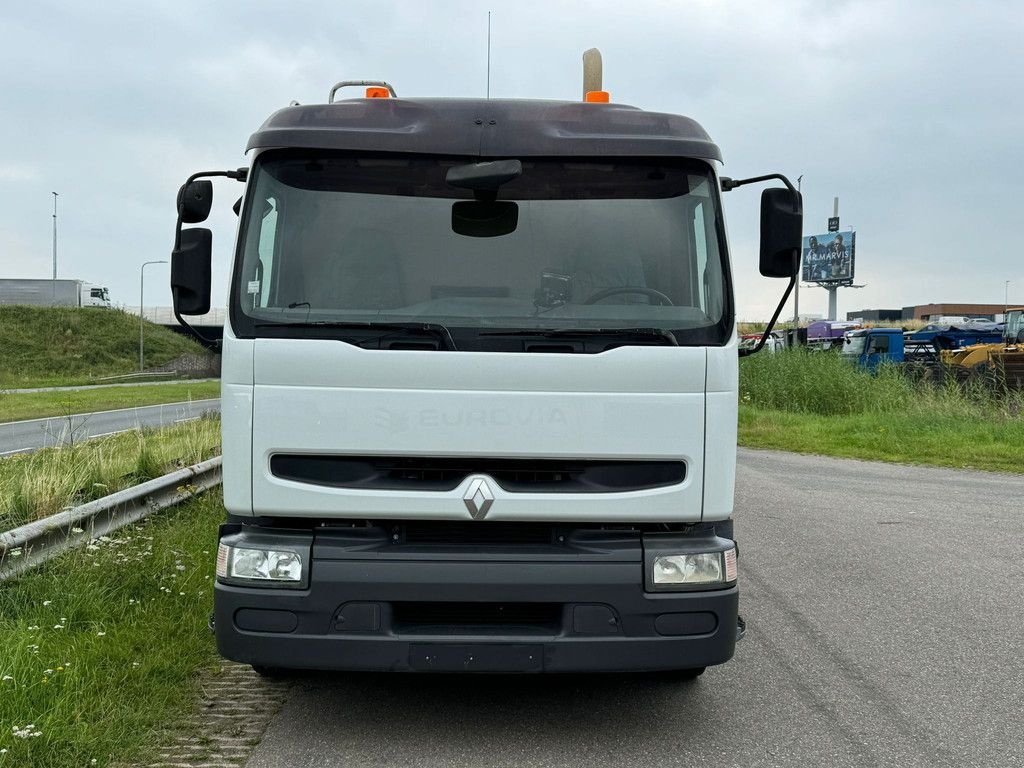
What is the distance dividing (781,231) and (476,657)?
221cm

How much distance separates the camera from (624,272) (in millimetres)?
4074

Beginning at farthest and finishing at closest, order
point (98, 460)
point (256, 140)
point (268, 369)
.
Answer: point (98, 460) < point (256, 140) < point (268, 369)

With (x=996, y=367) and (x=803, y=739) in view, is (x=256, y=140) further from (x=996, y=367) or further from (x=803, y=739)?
(x=996, y=367)

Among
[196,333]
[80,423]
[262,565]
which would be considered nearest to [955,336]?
[80,423]

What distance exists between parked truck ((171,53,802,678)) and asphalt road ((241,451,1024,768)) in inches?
15.4

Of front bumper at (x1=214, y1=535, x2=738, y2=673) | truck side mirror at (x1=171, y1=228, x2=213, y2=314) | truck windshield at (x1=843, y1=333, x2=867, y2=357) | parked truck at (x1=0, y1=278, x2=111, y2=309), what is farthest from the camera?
parked truck at (x1=0, y1=278, x2=111, y2=309)

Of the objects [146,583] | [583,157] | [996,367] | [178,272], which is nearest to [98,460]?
[146,583]

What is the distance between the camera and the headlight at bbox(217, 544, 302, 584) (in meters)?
3.75

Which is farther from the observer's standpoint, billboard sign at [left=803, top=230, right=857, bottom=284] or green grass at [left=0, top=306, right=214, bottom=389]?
billboard sign at [left=803, top=230, right=857, bottom=284]

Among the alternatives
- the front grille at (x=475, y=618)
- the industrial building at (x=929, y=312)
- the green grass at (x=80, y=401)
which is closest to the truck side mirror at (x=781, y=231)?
the front grille at (x=475, y=618)

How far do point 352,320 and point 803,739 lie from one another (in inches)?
96.5

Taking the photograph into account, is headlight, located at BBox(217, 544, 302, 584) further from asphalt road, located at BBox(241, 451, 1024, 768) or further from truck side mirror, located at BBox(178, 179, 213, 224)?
truck side mirror, located at BBox(178, 179, 213, 224)

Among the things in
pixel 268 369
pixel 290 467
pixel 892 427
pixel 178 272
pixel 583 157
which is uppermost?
pixel 583 157

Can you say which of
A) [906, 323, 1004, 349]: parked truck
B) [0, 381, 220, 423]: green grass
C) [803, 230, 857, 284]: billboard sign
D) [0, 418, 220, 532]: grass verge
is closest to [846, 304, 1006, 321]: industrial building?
[803, 230, 857, 284]: billboard sign
